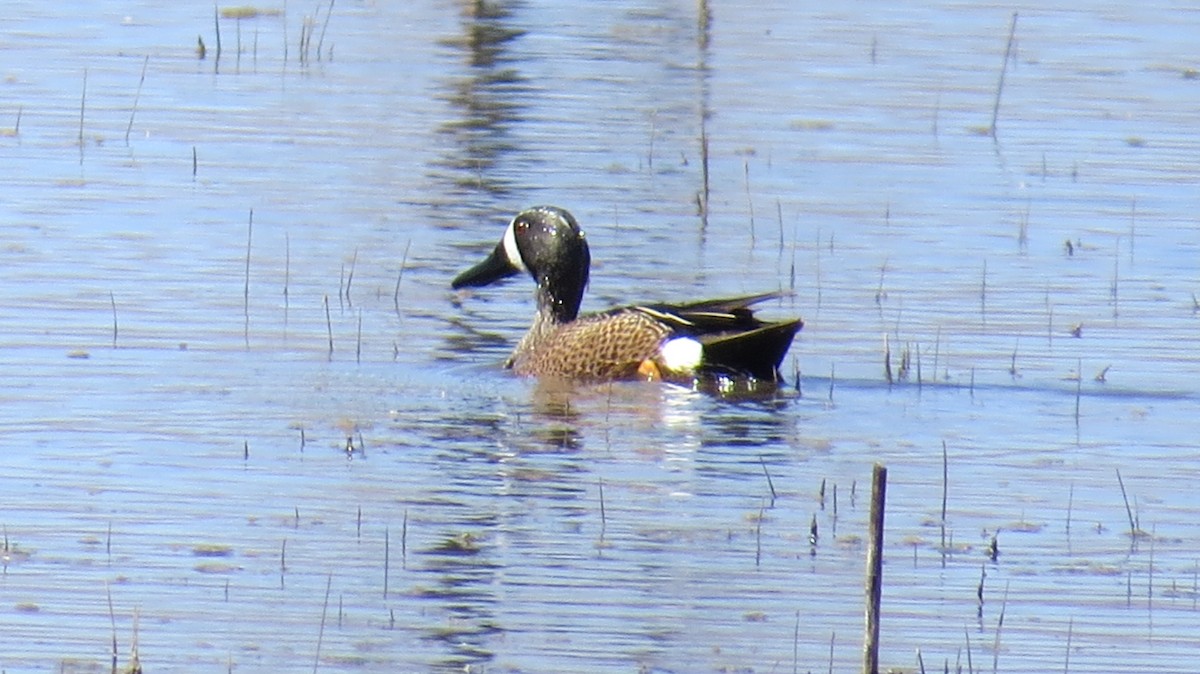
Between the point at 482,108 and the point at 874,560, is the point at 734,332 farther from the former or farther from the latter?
the point at 482,108

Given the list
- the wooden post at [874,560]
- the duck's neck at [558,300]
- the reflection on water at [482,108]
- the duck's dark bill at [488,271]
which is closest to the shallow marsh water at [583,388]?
the reflection on water at [482,108]

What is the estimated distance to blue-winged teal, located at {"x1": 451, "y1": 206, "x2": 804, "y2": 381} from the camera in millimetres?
10867

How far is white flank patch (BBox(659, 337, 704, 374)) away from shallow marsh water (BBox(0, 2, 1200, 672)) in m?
0.23

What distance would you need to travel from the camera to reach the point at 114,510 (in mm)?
8203

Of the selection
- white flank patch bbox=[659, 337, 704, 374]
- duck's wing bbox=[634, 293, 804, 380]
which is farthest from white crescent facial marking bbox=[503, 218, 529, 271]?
white flank patch bbox=[659, 337, 704, 374]

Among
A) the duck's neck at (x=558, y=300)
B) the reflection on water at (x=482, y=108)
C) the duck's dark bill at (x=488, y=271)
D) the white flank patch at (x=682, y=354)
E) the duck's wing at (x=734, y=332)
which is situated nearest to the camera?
the duck's wing at (x=734, y=332)

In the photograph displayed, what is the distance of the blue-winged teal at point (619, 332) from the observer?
1087 cm

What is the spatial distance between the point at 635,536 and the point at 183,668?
1.88 meters

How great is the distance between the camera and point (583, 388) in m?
11.2

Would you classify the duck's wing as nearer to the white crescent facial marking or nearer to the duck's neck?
the duck's neck

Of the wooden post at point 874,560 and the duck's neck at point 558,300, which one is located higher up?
the wooden post at point 874,560

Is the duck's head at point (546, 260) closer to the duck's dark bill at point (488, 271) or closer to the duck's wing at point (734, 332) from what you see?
the duck's dark bill at point (488, 271)

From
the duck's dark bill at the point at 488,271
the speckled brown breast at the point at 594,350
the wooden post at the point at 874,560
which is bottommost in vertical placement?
the speckled brown breast at the point at 594,350

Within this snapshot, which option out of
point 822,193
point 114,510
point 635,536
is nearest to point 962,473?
point 635,536
